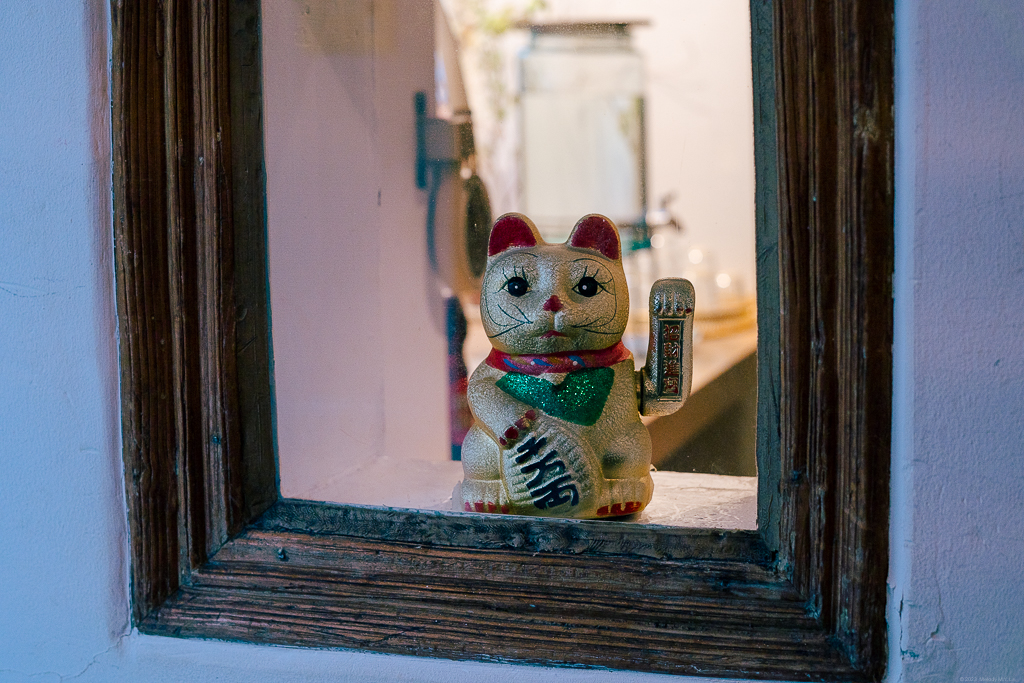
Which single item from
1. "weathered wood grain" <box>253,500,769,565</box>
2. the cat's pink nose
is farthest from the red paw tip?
the cat's pink nose

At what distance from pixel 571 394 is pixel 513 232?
20 cm

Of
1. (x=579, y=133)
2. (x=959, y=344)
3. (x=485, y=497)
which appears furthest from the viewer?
(x=579, y=133)

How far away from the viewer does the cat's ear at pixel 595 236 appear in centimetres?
90

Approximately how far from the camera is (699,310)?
44.4 inches

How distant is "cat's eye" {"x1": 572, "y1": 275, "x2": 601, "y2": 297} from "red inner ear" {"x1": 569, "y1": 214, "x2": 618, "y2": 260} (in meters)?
0.05

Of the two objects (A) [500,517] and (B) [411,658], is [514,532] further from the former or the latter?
(B) [411,658]

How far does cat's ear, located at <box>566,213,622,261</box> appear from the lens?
90 centimetres

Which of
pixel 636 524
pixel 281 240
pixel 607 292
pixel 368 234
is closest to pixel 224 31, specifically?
pixel 281 240

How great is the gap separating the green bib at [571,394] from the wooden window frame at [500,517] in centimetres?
16

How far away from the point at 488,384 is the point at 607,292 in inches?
6.5

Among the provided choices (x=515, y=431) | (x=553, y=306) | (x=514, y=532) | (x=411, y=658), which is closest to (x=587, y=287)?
(x=553, y=306)

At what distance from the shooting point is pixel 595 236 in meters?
0.90

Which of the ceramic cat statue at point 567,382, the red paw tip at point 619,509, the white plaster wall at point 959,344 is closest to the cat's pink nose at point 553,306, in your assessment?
the ceramic cat statue at point 567,382

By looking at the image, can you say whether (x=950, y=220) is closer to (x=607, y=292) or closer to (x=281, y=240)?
(x=607, y=292)
